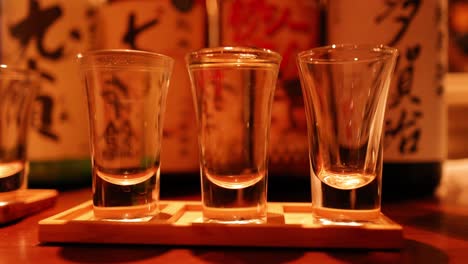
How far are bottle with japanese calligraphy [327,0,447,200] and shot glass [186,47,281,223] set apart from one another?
25cm

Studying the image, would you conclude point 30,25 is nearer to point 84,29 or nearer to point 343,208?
point 84,29

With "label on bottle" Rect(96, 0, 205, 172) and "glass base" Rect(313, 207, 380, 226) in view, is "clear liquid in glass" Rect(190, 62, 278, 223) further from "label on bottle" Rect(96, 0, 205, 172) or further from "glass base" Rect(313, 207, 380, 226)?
"label on bottle" Rect(96, 0, 205, 172)

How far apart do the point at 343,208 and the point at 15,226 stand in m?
0.30

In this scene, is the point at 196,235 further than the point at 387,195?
No

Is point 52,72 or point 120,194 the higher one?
point 52,72

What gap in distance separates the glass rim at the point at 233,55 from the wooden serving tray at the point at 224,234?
134 millimetres

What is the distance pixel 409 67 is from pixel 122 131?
38cm

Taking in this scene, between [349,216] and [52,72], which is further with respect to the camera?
[52,72]

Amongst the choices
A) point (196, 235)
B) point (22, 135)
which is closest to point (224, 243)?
point (196, 235)

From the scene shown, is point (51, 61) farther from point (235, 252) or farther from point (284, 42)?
point (235, 252)

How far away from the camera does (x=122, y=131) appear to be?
396 millimetres

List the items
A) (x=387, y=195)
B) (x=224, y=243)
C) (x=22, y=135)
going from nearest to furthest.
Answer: (x=224, y=243) < (x=22, y=135) < (x=387, y=195)

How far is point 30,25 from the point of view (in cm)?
62

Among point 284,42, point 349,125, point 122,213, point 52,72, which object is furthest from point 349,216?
point 52,72
